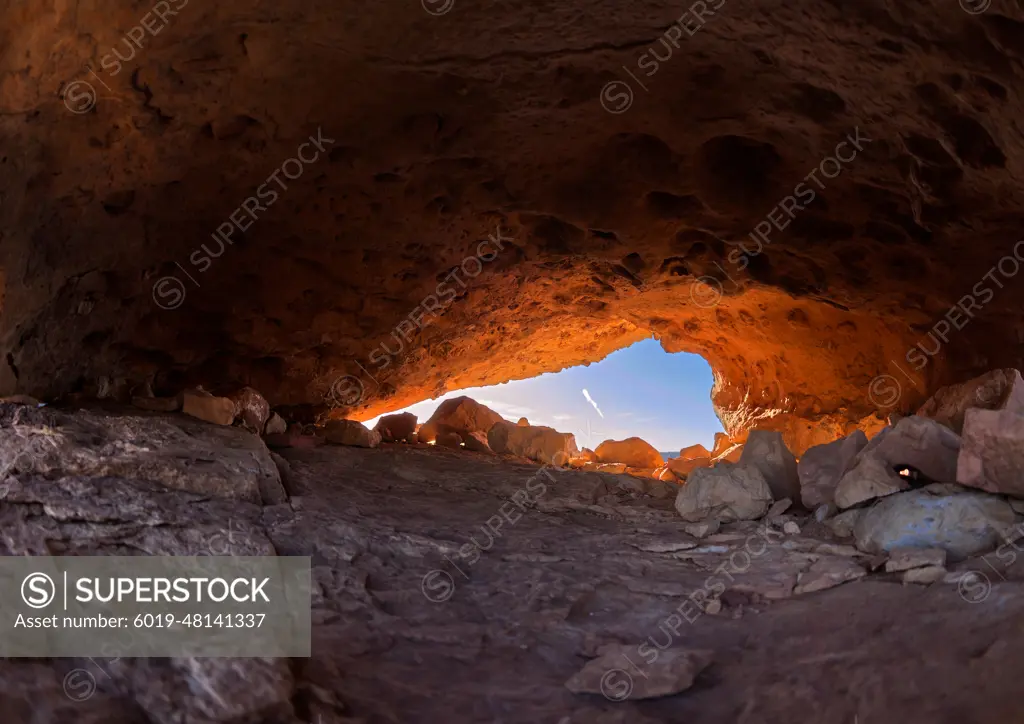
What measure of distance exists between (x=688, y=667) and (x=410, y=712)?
0.94 meters

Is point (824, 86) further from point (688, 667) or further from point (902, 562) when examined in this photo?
point (688, 667)

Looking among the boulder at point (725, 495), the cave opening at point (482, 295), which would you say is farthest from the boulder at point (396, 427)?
the boulder at point (725, 495)

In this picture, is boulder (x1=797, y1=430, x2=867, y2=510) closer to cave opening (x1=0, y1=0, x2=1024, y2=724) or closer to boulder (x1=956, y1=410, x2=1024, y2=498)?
cave opening (x1=0, y1=0, x2=1024, y2=724)

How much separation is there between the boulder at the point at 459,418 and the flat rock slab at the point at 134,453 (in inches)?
171

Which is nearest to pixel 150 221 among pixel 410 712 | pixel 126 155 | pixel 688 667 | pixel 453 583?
pixel 126 155

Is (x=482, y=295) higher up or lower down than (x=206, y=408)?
higher up

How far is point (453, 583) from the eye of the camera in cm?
296

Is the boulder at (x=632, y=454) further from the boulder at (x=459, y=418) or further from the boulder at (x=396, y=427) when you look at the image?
the boulder at (x=396, y=427)

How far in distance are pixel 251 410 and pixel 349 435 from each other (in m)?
1.06

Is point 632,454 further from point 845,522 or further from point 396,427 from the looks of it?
point 845,522

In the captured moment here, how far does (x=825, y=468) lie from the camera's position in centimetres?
388

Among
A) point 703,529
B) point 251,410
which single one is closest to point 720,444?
point 703,529

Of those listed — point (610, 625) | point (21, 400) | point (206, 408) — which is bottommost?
point (610, 625)

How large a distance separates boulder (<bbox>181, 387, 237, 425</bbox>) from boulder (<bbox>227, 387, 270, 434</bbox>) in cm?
15
